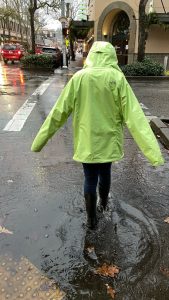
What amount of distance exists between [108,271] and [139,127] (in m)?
1.23

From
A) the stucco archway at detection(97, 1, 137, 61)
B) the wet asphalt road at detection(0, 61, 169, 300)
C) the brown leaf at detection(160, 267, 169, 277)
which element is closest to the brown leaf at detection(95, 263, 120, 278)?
the wet asphalt road at detection(0, 61, 169, 300)

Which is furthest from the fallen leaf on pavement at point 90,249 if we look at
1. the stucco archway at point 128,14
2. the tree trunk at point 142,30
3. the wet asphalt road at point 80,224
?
the stucco archway at point 128,14

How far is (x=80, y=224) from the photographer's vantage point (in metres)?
3.52

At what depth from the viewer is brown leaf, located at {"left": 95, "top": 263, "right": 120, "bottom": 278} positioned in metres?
2.78

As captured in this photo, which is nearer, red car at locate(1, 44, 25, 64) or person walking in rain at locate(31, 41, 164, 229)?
person walking in rain at locate(31, 41, 164, 229)

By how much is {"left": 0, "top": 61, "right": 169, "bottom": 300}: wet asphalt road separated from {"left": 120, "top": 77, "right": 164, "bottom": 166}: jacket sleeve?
0.89 meters

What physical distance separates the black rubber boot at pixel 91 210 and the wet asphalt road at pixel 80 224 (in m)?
0.09

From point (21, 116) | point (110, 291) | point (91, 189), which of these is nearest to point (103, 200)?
point (91, 189)

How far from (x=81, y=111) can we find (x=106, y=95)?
27cm

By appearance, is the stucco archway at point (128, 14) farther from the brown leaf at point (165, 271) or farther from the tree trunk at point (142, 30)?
the brown leaf at point (165, 271)

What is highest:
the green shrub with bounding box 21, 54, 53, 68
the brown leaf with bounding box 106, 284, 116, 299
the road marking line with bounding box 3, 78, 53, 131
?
the green shrub with bounding box 21, 54, 53, 68

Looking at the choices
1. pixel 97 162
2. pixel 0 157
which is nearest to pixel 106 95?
pixel 97 162

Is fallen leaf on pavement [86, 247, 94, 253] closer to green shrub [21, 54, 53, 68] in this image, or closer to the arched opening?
green shrub [21, 54, 53, 68]

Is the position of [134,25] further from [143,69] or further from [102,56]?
[102,56]
